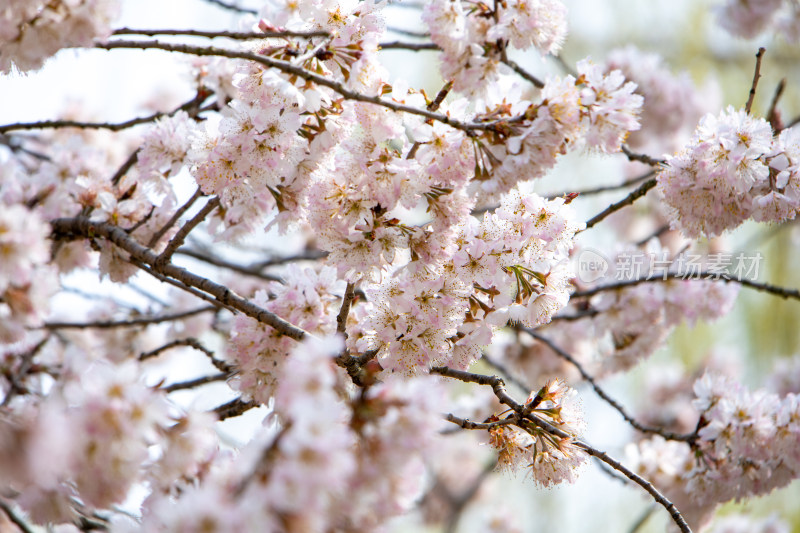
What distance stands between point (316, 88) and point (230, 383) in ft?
2.56

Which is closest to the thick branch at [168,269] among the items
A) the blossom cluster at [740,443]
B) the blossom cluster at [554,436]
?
the blossom cluster at [554,436]

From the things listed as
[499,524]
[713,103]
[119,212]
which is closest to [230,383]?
[119,212]

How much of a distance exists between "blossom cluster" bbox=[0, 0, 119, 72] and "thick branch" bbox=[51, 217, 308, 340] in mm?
500

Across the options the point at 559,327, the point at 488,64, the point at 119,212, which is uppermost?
the point at 559,327

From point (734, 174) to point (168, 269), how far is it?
4.62 ft

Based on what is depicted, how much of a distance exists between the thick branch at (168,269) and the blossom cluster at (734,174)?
3.59ft

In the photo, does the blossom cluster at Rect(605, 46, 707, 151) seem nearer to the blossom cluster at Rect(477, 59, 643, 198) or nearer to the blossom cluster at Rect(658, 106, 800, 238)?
the blossom cluster at Rect(658, 106, 800, 238)

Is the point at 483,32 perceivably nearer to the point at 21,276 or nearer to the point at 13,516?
the point at 21,276

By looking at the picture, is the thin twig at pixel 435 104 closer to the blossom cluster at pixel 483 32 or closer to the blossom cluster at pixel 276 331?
the blossom cluster at pixel 483 32

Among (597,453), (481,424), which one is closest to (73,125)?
(481,424)

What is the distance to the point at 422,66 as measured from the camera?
661cm

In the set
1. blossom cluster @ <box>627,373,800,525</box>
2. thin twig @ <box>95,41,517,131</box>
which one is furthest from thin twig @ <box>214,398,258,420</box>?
blossom cluster @ <box>627,373,800,525</box>

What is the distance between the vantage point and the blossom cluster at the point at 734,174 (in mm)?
1818

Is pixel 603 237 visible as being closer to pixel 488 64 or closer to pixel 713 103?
pixel 713 103
